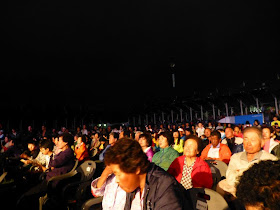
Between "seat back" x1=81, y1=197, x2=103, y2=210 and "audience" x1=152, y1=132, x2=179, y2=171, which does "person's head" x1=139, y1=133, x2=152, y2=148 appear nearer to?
"audience" x1=152, y1=132, x2=179, y2=171

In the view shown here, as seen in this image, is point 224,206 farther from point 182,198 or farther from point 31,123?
point 31,123

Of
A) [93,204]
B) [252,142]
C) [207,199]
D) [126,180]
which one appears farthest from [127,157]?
[252,142]

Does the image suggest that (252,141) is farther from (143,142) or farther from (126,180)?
(143,142)

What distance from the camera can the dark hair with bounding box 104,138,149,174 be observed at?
168 cm

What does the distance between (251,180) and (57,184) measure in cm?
386

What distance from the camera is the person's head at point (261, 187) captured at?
3.03ft

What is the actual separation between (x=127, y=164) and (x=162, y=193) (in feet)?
1.16

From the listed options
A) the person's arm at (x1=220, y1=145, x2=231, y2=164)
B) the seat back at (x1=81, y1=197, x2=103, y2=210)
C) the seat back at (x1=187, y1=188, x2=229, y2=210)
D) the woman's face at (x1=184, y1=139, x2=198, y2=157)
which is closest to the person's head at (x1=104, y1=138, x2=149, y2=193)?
the seat back at (x1=187, y1=188, x2=229, y2=210)

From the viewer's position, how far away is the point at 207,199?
196 cm

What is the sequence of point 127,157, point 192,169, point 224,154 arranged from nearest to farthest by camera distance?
1. point 127,157
2. point 192,169
3. point 224,154

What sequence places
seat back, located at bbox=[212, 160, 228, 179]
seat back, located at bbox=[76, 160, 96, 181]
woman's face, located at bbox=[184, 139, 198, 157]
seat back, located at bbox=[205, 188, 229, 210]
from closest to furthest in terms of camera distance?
seat back, located at bbox=[205, 188, 229, 210] < woman's face, located at bbox=[184, 139, 198, 157] < seat back, located at bbox=[212, 160, 228, 179] < seat back, located at bbox=[76, 160, 96, 181]

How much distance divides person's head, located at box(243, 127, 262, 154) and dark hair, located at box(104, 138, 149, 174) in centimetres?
174

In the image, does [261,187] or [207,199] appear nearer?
[261,187]

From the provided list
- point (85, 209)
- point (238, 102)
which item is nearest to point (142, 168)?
point (85, 209)
